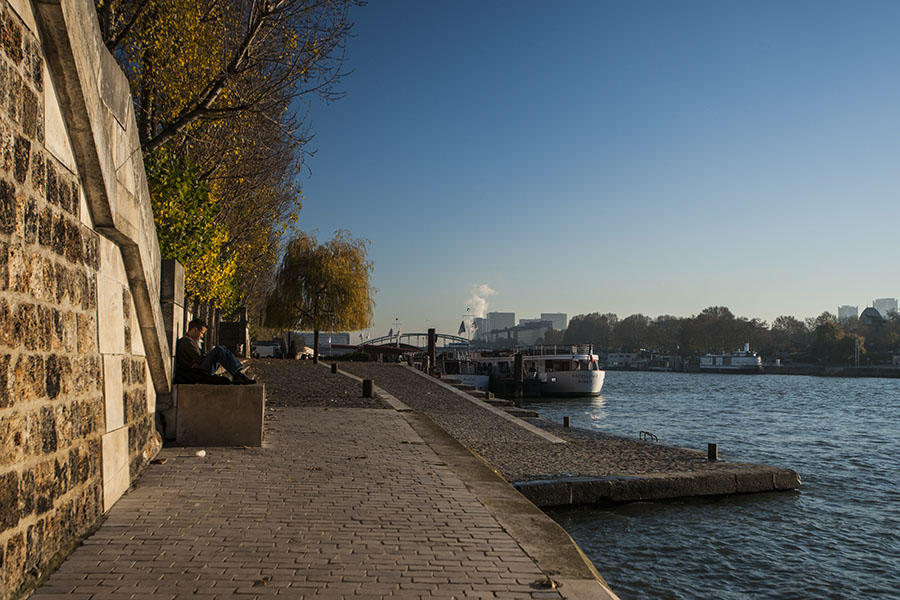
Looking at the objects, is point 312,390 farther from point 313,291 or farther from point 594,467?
point 313,291

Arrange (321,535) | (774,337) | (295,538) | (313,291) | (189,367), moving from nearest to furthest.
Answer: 1. (295,538)
2. (321,535)
3. (189,367)
4. (313,291)
5. (774,337)

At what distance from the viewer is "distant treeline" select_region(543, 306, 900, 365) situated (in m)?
133

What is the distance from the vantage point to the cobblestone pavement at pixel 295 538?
4316 mm

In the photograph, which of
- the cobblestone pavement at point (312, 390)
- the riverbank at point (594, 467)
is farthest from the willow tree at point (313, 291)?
the riverbank at point (594, 467)

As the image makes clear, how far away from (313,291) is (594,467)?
106 ft

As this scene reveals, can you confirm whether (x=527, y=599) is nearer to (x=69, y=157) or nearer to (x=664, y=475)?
(x=69, y=157)

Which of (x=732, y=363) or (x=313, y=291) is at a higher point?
(x=313, y=291)

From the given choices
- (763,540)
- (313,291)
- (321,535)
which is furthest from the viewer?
(313,291)

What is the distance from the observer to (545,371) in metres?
57.3

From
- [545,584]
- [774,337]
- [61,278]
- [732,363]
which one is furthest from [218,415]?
[774,337]

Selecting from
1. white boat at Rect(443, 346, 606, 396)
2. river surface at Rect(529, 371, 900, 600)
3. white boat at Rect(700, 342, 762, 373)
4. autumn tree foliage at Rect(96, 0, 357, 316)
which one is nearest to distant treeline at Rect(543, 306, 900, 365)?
white boat at Rect(700, 342, 762, 373)

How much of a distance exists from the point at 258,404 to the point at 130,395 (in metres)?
2.54

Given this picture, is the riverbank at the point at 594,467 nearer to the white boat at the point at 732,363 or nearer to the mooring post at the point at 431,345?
the mooring post at the point at 431,345

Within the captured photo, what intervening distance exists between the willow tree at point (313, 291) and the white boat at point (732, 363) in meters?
95.0
